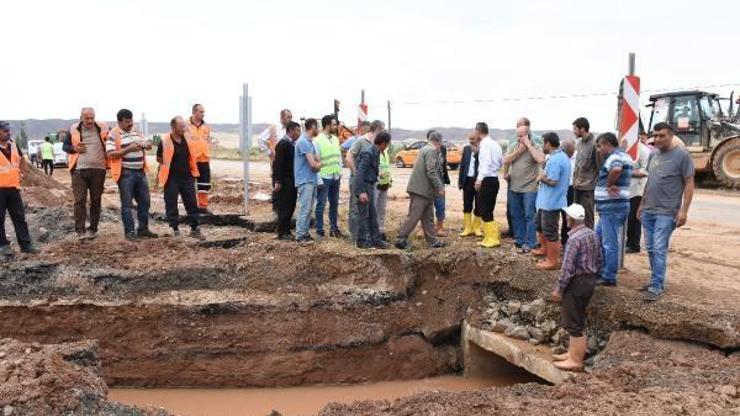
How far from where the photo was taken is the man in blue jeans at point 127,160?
8.45m

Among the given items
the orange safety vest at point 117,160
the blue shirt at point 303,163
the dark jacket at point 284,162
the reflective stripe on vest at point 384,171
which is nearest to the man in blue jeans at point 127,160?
the orange safety vest at point 117,160

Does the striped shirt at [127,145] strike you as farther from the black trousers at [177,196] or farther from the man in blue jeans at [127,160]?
the black trousers at [177,196]

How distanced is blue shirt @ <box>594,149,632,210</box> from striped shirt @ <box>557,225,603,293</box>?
1305 millimetres

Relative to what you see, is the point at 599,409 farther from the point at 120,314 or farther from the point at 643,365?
the point at 120,314

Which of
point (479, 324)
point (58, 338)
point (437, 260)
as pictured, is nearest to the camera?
point (58, 338)

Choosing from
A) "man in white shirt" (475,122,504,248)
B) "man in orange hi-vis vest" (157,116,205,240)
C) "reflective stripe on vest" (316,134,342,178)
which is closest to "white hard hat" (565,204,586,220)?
"man in white shirt" (475,122,504,248)

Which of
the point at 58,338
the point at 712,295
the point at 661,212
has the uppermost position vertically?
the point at 661,212

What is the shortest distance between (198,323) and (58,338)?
1.53m

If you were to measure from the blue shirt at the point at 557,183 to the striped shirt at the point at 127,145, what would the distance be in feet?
17.1

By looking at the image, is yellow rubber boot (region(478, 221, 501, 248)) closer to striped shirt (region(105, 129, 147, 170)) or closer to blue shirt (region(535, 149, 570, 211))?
blue shirt (region(535, 149, 570, 211))

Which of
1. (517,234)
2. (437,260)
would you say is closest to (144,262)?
(437,260)

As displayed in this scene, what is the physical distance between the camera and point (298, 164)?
8.52 m

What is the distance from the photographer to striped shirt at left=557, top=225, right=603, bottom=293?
5.86 meters

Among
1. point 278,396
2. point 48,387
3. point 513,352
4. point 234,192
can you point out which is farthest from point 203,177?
point 48,387
